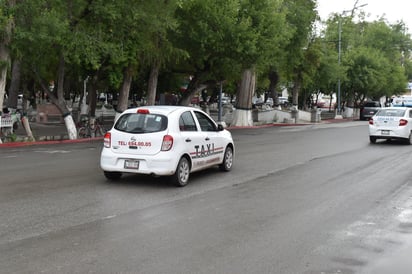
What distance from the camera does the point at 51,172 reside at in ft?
39.8

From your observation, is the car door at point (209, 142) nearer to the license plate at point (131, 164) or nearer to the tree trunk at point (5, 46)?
the license plate at point (131, 164)

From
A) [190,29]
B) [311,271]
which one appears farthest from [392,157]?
[190,29]

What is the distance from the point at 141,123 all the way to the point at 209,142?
5.72ft

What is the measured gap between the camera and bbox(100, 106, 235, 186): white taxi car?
10039 mm

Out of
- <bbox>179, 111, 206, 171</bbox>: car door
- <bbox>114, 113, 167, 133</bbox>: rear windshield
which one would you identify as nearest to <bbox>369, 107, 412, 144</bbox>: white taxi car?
<bbox>179, 111, 206, 171</bbox>: car door

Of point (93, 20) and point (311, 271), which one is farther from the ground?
point (93, 20)

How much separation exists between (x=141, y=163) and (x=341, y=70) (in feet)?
135

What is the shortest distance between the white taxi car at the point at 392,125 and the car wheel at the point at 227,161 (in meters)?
10.9

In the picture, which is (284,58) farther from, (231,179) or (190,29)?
(231,179)

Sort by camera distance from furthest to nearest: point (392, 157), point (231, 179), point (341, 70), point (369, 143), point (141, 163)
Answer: point (341, 70)
point (369, 143)
point (392, 157)
point (231, 179)
point (141, 163)

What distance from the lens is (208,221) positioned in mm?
7547

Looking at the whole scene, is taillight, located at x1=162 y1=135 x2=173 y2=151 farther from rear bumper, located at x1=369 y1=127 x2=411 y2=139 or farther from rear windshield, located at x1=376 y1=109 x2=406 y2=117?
rear windshield, located at x1=376 y1=109 x2=406 y2=117

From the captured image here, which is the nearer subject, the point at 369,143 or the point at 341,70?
the point at 369,143

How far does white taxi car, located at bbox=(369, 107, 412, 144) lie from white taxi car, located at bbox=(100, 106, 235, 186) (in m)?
12.7
